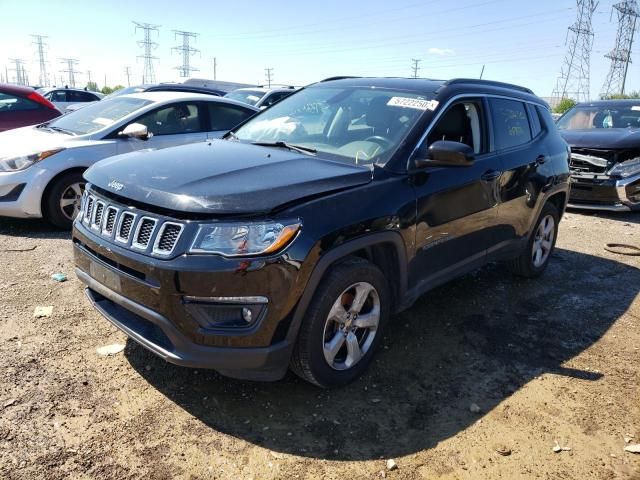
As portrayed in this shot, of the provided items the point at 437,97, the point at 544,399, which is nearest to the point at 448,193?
the point at 437,97

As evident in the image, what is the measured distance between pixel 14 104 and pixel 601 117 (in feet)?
33.0

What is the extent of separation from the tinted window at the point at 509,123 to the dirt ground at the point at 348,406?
1.45 metres

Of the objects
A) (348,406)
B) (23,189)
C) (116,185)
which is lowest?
(348,406)

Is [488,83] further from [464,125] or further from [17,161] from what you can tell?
[17,161]

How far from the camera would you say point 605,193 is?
27.5ft

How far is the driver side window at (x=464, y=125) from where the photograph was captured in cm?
383

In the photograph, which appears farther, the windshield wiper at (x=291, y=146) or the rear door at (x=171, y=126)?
the rear door at (x=171, y=126)

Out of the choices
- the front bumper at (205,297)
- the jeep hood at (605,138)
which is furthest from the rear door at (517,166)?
the jeep hood at (605,138)

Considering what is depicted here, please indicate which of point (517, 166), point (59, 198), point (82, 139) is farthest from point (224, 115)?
point (517, 166)

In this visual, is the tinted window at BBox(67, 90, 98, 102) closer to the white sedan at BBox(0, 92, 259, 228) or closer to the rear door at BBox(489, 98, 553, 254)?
the white sedan at BBox(0, 92, 259, 228)

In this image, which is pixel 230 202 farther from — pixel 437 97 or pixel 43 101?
pixel 43 101

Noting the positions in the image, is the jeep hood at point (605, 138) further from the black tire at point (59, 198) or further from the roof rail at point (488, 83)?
the black tire at point (59, 198)

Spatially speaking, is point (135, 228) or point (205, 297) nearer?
point (205, 297)

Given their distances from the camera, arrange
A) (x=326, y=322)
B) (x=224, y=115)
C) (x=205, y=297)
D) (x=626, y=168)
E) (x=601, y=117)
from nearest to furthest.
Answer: (x=205, y=297), (x=326, y=322), (x=224, y=115), (x=626, y=168), (x=601, y=117)
